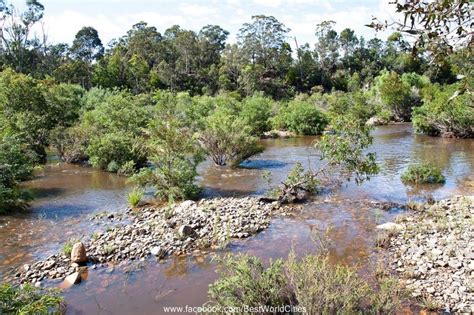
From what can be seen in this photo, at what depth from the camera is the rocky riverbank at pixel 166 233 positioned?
962 centimetres

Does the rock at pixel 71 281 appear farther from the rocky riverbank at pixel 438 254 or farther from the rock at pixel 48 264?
the rocky riverbank at pixel 438 254

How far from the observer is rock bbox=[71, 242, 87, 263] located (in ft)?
31.8

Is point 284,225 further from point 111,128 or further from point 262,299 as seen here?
point 111,128

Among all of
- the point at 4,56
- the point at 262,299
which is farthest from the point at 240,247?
the point at 4,56

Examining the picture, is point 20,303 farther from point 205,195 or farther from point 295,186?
point 205,195

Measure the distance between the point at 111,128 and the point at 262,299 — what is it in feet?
62.7

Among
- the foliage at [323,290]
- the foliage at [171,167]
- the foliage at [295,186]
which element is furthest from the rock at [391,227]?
the foliage at [171,167]

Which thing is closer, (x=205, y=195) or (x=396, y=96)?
(x=205, y=195)

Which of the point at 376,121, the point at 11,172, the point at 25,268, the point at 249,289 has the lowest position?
the point at 25,268

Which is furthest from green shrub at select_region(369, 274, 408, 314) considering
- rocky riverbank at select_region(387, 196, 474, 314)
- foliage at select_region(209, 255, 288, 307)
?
foliage at select_region(209, 255, 288, 307)

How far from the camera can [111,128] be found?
76.6ft

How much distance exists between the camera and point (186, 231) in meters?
11.1

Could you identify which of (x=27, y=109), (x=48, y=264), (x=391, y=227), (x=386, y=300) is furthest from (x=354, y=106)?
(x=386, y=300)

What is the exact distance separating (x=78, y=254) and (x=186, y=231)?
109 inches
